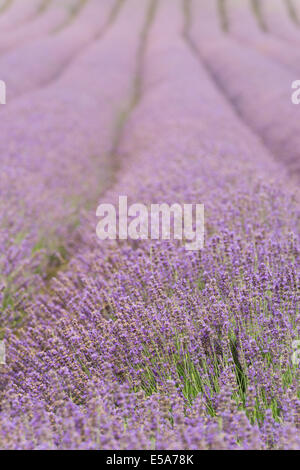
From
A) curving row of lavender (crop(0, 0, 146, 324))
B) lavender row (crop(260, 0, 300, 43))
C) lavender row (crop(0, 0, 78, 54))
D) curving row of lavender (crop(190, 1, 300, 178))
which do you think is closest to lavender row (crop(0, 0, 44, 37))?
lavender row (crop(0, 0, 78, 54))

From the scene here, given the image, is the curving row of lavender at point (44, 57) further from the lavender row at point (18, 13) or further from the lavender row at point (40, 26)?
the lavender row at point (18, 13)

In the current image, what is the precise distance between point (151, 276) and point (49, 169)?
114 inches

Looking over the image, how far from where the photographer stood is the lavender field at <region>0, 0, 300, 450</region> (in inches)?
53.1

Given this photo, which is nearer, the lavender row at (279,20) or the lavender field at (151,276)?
the lavender field at (151,276)

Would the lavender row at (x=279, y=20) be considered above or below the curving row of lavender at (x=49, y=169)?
above

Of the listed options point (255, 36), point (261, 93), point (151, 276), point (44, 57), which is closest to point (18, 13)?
point (255, 36)

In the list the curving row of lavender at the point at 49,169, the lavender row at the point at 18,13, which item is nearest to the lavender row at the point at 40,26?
the lavender row at the point at 18,13

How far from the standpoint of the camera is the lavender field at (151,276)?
135 cm

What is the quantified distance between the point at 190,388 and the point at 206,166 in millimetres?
2501

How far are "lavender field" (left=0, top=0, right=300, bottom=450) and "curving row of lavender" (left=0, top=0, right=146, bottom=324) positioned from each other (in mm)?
20

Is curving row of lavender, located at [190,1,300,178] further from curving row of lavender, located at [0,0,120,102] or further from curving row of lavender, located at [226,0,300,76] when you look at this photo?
curving row of lavender, located at [0,0,120,102]

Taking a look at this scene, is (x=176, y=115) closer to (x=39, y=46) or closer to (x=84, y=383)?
(x=84, y=383)

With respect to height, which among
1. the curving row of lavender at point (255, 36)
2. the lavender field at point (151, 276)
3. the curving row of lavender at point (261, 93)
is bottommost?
the lavender field at point (151, 276)

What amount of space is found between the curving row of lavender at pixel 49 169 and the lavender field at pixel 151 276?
2cm
